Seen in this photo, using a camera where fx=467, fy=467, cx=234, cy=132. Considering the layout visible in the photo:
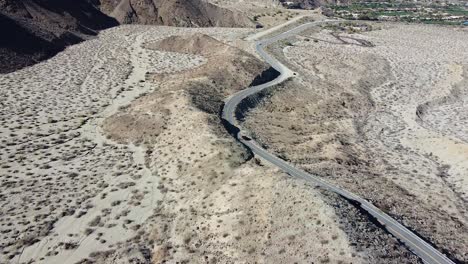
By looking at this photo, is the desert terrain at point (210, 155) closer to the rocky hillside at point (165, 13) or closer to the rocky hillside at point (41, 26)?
the rocky hillside at point (41, 26)

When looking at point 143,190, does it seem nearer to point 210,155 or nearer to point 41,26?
point 210,155

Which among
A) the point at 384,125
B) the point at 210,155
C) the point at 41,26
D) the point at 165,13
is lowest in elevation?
the point at 384,125

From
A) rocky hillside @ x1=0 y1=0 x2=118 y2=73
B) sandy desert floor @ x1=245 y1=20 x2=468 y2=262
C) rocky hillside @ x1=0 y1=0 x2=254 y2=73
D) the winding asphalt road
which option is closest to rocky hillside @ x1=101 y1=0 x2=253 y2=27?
rocky hillside @ x1=0 y1=0 x2=254 y2=73

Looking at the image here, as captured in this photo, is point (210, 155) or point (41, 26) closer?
point (210, 155)

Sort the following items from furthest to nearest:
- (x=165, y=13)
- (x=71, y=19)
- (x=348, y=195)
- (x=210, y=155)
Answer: (x=165, y=13) → (x=71, y=19) → (x=210, y=155) → (x=348, y=195)

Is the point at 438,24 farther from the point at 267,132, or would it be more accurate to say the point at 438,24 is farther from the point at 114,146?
the point at 114,146

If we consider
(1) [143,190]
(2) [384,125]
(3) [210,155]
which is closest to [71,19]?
(3) [210,155]
